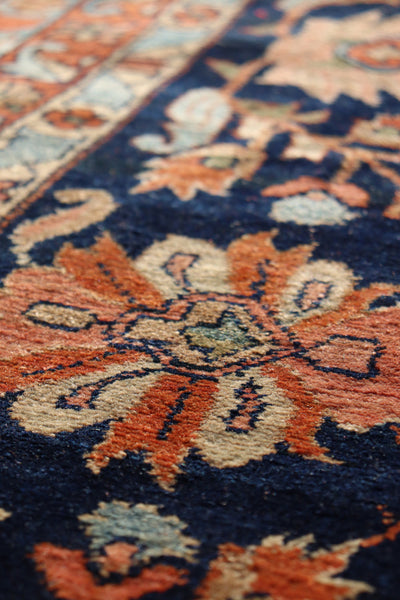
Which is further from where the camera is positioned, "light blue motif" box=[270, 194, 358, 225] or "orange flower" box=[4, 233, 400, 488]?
"light blue motif" box=[270, 194, 358, 225]

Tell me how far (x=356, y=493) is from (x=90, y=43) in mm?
2316

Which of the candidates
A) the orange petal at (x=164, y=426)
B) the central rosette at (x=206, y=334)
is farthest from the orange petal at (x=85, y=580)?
the central rosette at (x=206, y=334)

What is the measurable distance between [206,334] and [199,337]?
0.01m

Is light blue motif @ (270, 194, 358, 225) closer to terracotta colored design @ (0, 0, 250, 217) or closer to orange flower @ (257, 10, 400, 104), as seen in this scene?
terracotta colored design @ (0, 0, 250, 217)

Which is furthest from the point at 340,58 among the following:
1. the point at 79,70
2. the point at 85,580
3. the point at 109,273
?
the point at 85,580

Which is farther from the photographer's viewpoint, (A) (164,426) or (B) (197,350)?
(B) (197,350)

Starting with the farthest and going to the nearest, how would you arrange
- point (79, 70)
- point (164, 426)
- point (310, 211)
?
1. point (79, 70)
2. point (310, 211)
3. point (164, 426)

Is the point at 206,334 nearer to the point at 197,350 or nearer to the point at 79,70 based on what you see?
the point at 197,350

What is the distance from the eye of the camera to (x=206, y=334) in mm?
1024

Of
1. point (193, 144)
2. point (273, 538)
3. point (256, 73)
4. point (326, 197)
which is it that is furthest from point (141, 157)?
point (273, 538)

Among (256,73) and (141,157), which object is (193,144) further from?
(256,73)

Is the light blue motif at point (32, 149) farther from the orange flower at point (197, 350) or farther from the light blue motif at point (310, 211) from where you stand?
the light blue motif at point (310, 211)

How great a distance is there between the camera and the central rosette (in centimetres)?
97

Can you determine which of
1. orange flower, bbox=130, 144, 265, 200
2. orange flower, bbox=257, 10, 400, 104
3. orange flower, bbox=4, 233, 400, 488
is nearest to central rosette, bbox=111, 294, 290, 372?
orange flower, bbox=4, 233, 400, 488
